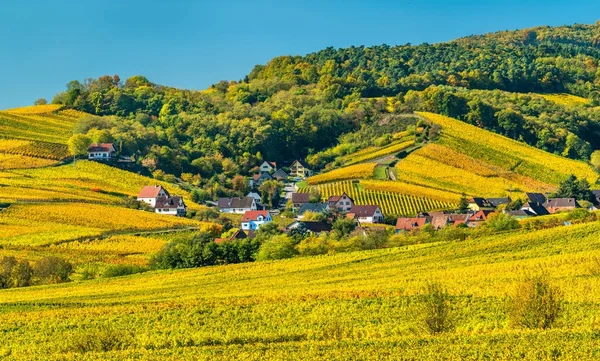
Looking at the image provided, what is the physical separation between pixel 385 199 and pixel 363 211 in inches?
339

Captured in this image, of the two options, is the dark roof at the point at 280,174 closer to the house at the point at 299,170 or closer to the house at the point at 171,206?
the house at the point at 299,170

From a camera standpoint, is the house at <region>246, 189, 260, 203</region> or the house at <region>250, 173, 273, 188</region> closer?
the house at <region>246, 189, 260, 203</region>

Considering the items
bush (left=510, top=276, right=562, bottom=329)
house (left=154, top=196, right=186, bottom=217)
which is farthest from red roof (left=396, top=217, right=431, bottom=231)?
bush (left=510, top=276, right=562, bottom=329)


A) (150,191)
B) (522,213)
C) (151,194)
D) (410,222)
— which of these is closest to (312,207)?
(410,222)

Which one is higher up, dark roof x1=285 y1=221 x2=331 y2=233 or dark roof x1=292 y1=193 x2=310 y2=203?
dark roof x1=292 y1=193 x2=310 y2=203

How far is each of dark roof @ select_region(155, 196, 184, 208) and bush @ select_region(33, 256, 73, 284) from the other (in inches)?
1570

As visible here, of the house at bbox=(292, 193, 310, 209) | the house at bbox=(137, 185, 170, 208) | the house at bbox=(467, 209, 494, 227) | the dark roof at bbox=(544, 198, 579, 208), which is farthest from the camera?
the house at bbox=(292, 193, 310, 209)

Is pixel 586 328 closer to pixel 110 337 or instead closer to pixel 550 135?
pixel 110 337

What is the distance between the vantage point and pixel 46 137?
140 m

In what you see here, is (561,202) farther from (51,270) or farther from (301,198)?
(51,270)

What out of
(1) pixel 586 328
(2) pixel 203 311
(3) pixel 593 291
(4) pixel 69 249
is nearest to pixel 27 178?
(4) pixel 69 249

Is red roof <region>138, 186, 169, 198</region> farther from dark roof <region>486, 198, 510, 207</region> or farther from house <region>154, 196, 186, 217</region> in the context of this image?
dark roof <region>486, 198, 510, 207</region>

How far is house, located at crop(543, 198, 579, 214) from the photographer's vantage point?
356 ft

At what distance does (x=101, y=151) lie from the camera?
437ft
